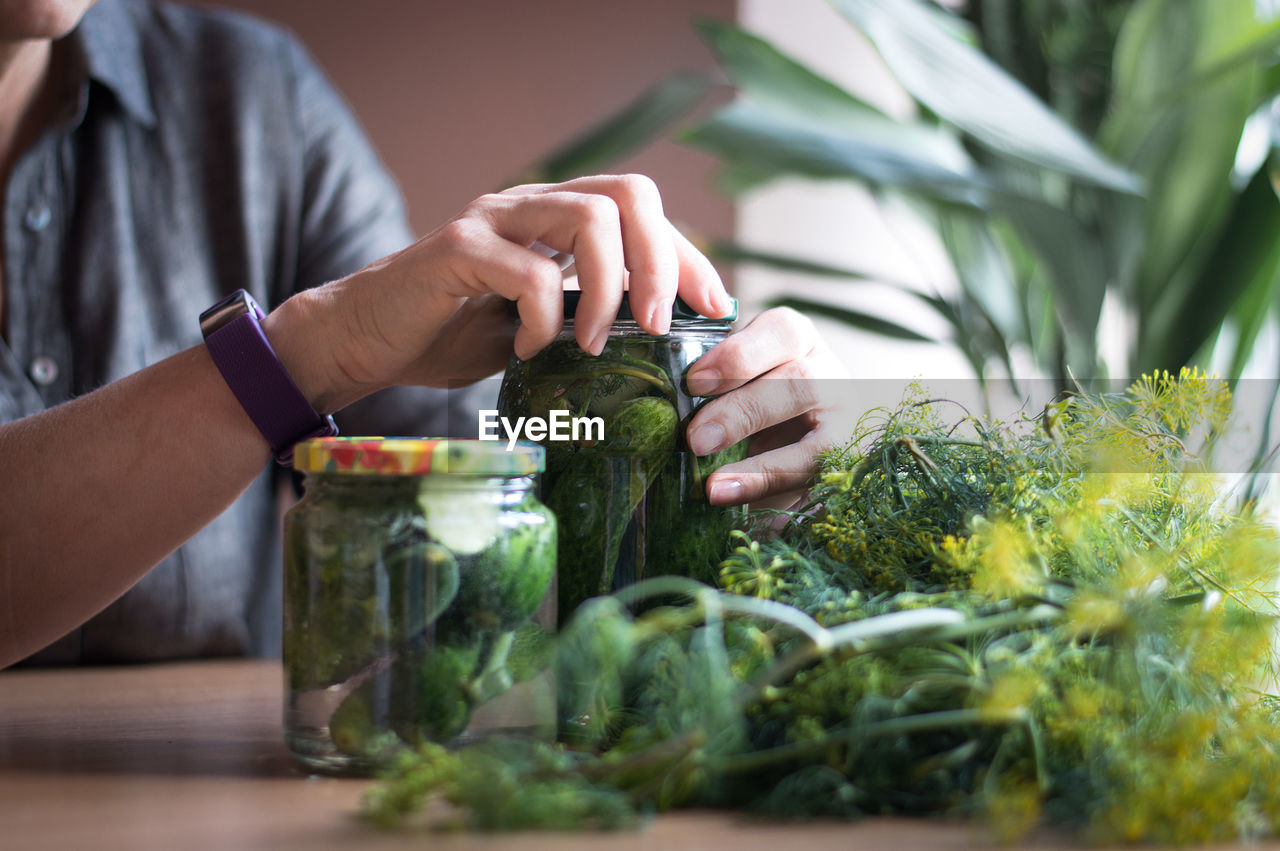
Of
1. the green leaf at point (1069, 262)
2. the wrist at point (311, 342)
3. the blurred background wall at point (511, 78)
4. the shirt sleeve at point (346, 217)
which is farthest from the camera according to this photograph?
the blurred background wall at point (511, 78)

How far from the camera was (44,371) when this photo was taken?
995mm

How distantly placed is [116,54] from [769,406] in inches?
34.6

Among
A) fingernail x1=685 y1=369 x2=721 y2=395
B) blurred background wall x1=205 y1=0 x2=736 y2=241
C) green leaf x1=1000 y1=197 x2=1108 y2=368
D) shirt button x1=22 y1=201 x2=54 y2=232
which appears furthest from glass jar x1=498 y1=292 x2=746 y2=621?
blurred background wall x1=205 y1=0 x2=736 y2=241

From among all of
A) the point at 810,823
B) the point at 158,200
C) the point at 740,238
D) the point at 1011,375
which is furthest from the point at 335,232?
the point at 740,238

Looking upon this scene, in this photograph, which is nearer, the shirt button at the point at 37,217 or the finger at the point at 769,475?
the finger at the point at 769,475

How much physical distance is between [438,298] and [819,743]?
32 cm

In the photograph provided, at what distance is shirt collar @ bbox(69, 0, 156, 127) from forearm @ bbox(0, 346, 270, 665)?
1.67ft

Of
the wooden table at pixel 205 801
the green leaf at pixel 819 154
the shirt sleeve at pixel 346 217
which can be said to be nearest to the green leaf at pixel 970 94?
the green leaf at pixel 819 154

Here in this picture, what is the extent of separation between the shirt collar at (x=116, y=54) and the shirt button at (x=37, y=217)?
0.14 m

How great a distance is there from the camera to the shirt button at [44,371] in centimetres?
99

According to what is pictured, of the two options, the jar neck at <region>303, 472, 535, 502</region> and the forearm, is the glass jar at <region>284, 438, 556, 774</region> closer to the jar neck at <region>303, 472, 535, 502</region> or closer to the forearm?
the jar neck at <region>303, 472, 535, 502</region>

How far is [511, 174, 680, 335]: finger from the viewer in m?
0.52

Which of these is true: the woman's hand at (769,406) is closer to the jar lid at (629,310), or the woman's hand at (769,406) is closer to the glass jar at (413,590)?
the jar lid at (629,310)

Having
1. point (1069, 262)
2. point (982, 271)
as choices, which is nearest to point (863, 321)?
point (982, 271)
